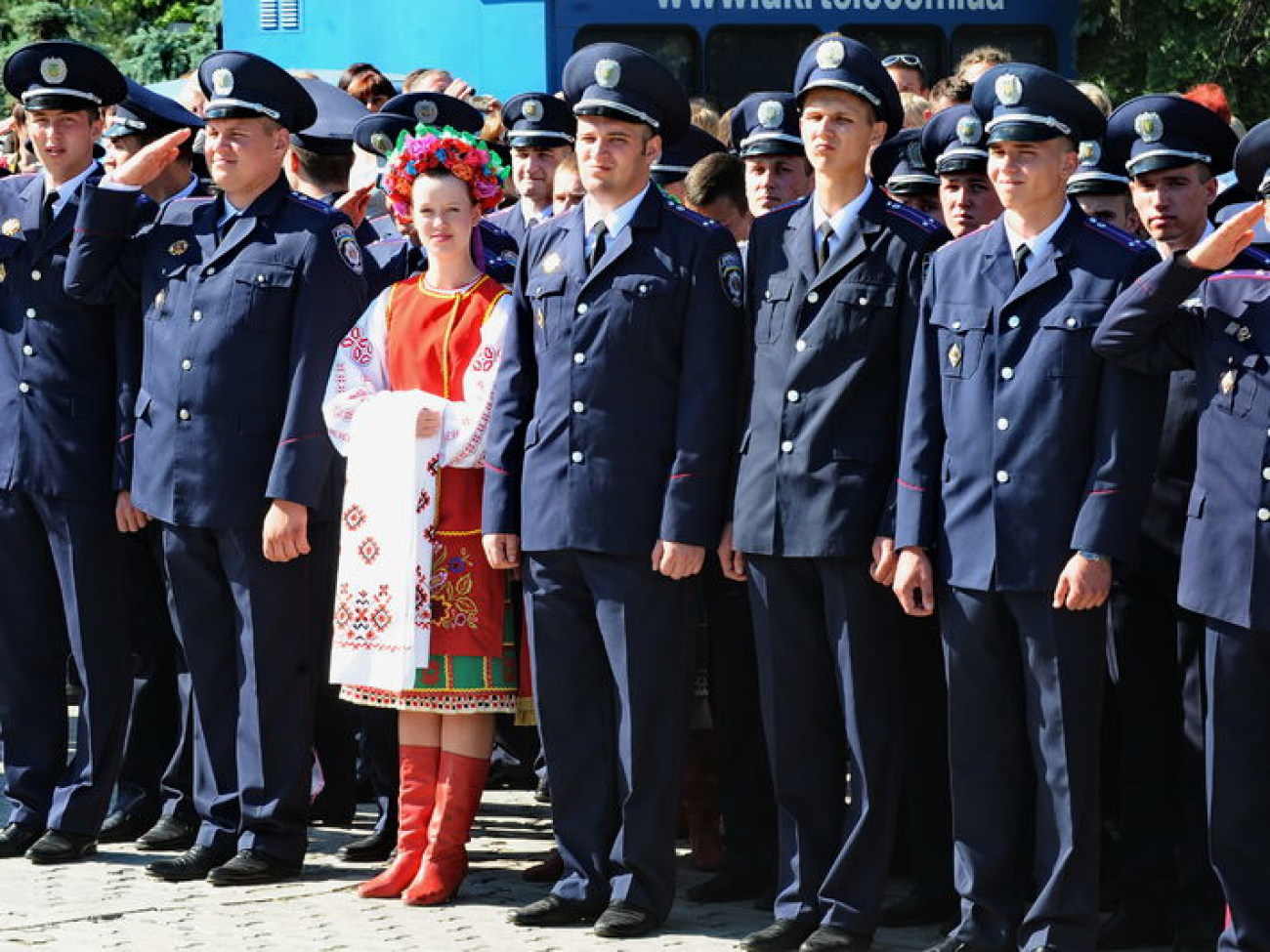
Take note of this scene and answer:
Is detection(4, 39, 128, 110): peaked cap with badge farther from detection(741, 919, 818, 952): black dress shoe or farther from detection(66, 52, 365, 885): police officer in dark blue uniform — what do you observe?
detection(741, 919, 818, 952): black dress shoe

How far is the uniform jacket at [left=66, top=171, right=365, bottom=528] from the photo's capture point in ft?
23.0

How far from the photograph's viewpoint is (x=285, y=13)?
506 inches

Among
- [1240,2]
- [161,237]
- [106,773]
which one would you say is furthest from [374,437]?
[1240,2]

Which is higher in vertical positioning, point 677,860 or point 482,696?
point 482,696

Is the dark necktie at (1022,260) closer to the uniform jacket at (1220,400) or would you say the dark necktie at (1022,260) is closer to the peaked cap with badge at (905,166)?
the uniform jacket at (1220,400)

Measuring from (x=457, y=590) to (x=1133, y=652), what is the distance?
1934 millimetres

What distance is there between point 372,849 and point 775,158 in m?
2.52

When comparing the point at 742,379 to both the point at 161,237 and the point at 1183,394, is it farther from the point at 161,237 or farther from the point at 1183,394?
the point at 161,237

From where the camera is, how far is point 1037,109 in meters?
5.93

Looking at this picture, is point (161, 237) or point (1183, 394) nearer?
point (1183, 394)

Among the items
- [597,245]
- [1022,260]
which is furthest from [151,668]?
[1022,260]

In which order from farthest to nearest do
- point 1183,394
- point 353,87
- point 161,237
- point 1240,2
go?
1. point 1240,2
2. point 353,87
3. point 161,237
4. point 1183,394

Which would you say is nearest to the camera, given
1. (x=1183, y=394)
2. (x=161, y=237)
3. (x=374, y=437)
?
(x=1183, y=394)

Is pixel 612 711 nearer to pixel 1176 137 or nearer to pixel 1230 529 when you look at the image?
pixel 1230 529
